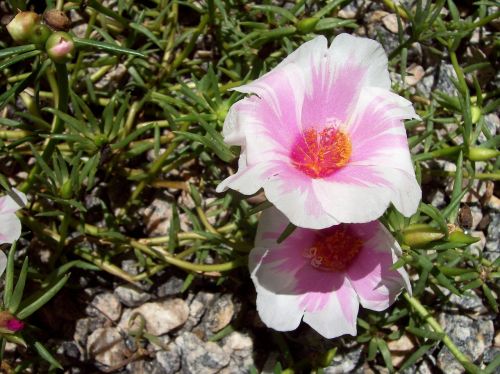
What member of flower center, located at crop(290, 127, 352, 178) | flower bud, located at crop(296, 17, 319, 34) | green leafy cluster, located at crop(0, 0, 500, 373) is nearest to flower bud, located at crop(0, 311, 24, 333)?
green leafy cluster, located at crop(0, 0, 500, 373)

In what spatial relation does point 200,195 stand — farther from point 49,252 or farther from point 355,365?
point 355,365

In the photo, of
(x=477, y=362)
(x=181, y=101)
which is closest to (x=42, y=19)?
(x=181, y=101)

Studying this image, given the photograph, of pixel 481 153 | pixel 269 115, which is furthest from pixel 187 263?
pixel 481 153

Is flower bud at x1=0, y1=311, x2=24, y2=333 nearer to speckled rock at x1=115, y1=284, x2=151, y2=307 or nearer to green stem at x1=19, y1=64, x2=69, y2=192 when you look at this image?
green stem at x1=19, y1=64, x2=69, y2=192

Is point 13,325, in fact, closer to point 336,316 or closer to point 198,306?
point 198,306

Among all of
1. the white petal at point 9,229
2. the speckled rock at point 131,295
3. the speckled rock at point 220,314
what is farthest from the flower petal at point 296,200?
the speckled rock at point 131,295

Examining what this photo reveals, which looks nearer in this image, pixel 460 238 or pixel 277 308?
pixel 460 238
